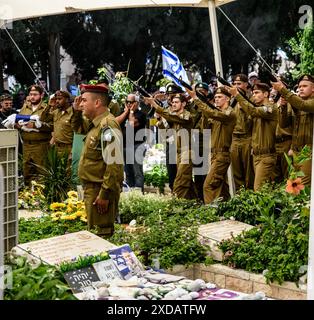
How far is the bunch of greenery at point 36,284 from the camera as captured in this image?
13.3ft

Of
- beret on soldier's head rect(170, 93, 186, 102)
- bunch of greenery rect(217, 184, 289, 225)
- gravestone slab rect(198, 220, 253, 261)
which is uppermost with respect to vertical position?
beret on soldier's head rect(170, 93, 186, 102)

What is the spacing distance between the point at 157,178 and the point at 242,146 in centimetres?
259

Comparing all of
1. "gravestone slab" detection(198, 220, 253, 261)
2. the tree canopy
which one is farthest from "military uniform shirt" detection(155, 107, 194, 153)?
the tree canopy

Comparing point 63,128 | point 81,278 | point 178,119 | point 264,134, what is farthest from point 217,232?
point 63,128

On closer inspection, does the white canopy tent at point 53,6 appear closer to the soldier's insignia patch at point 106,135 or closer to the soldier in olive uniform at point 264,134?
the soldier in olive uniform at point 264,134

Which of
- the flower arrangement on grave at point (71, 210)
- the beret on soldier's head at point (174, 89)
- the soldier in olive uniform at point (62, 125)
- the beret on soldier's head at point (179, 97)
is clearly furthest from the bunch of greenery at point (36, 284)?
the beret on soldier's head at point (174, 89)

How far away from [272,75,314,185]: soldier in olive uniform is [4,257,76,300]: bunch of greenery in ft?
12.1

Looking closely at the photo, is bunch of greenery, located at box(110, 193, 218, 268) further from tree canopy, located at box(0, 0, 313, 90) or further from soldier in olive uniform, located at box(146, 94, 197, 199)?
tree canopy, located at box(0, 0, 313, 90)

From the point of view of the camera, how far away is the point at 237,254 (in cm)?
559

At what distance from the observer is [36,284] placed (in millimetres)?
4180

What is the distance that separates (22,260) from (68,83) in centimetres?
2360

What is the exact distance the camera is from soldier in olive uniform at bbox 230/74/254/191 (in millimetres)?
9125

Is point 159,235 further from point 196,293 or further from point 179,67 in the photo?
point 179,67
